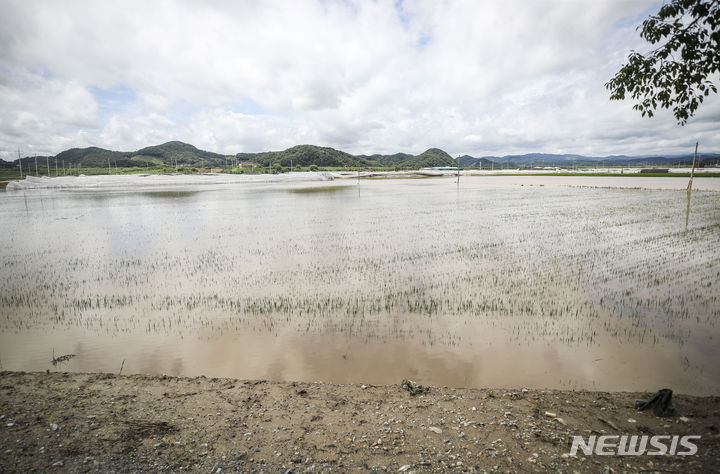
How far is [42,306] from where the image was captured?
10602 millimetres

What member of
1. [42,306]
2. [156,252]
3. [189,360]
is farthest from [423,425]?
[156,252]

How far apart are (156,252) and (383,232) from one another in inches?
513

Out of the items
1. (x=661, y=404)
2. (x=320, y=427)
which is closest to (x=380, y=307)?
(x=320, y=427)

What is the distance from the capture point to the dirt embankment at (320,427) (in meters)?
4.30

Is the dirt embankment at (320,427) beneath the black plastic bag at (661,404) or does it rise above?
beneath

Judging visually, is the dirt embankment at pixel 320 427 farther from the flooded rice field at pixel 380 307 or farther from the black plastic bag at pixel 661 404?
the flooded rice field at pixel 380 307

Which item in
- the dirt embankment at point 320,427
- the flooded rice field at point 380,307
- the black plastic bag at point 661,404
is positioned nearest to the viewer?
the dirt embankment at point 320,427

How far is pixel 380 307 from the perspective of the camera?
406 inches

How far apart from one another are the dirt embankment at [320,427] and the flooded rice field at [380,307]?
0.94m

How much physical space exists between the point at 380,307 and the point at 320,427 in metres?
5.40

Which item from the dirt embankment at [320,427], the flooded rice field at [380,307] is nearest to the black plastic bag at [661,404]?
the dirt embankment at [320,427]

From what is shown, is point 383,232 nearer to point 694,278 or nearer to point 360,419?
point 694,278

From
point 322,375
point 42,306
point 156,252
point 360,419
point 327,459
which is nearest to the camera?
point 327,459

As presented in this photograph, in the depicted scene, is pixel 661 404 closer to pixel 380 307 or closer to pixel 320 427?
pixel 320 427
